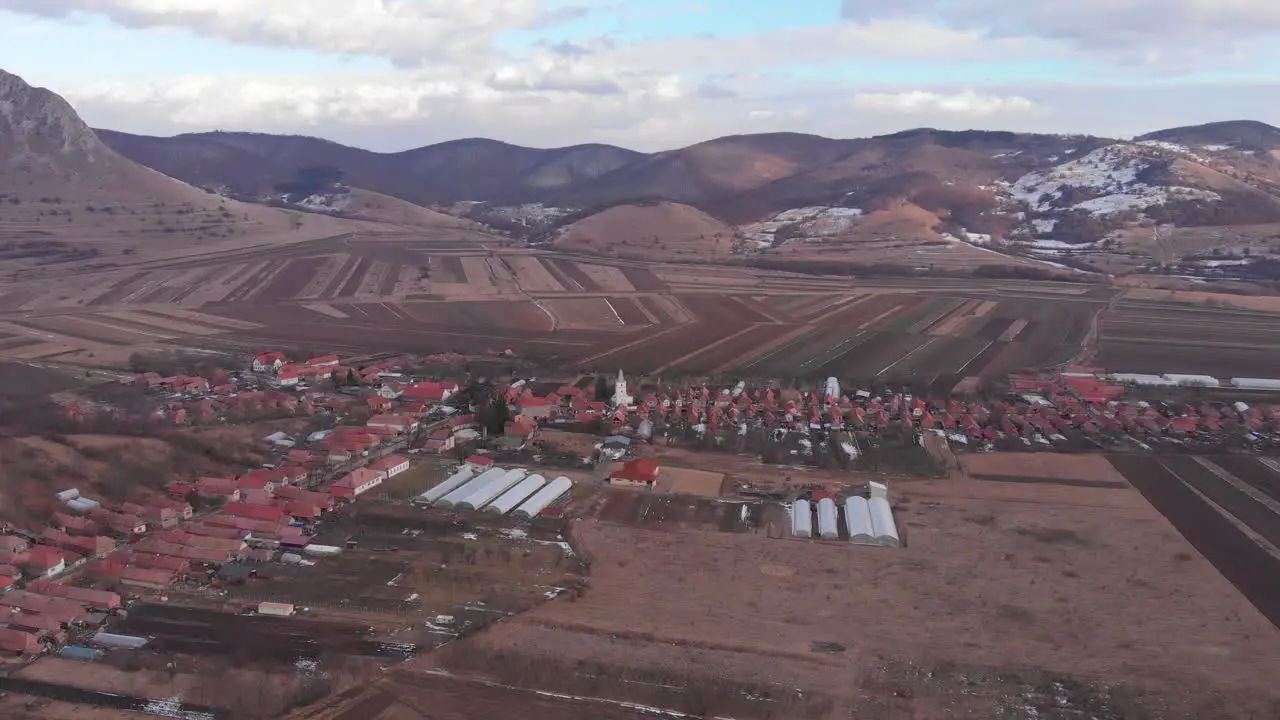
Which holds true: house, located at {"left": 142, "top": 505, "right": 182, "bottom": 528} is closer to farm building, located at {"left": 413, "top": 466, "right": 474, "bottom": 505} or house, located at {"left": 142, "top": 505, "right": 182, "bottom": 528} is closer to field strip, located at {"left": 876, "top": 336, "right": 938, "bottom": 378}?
farm building, located at {"left": 413, "top": 466, "right": 474, "bottom": 505}

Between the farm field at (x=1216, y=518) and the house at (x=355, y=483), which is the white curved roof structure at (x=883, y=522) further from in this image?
the house at (x=355, y=483)

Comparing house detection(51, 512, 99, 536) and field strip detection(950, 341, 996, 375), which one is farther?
field strip detection(950, 341, 996, 375)

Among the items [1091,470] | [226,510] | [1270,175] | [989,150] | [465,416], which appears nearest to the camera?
[226,510]

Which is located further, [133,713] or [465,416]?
[465,416]

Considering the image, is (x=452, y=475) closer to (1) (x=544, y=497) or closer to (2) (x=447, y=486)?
(2) (x=447, y=486)

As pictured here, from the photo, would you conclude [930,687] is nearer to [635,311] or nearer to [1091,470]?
[1091,470]

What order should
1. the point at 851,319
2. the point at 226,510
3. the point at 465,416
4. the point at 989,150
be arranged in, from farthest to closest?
1. the point at 989,150
2. the point at 851,319
3. the point at 465,416
4. the point at 226,510

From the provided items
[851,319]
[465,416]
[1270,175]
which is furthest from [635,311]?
[1270,175]

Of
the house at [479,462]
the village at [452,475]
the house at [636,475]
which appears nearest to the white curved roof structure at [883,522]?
the village at [452,475]

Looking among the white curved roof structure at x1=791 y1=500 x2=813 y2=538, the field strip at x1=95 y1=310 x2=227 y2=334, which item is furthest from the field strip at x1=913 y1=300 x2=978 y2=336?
the field strip at x1=95 y1=310 x2=227 y2=334
